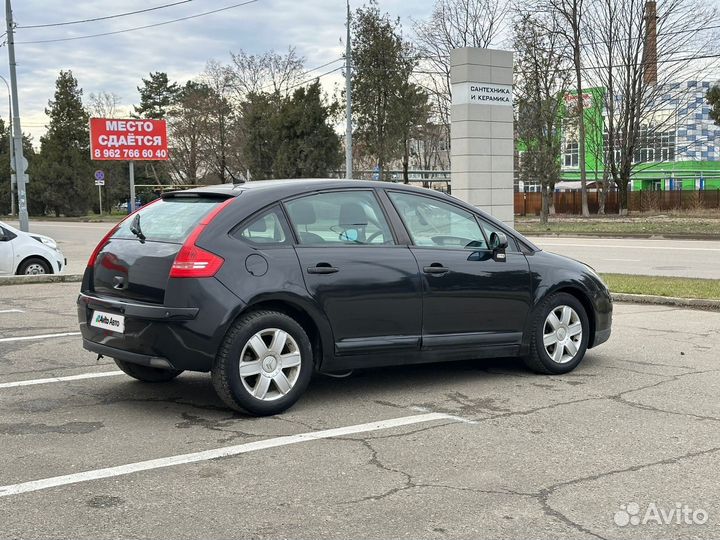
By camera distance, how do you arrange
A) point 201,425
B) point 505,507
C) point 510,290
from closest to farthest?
point 505,507
point 201,425
point 510,290

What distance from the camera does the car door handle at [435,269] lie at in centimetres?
622

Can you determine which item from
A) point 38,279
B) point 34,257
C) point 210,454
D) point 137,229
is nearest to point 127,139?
point 34,257

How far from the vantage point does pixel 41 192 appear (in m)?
66.6

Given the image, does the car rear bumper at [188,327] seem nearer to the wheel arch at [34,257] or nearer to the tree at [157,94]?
the wheel arch at [34,257]

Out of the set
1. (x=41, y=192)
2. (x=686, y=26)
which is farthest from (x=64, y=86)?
(x=686, y=26)

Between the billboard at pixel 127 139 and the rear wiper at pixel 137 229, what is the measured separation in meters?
33.9

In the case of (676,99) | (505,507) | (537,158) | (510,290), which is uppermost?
(676,99)

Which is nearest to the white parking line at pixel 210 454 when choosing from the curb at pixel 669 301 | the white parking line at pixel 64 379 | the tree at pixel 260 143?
the white parking line at pixel 64 379

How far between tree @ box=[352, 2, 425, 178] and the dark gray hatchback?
34076 millimetres

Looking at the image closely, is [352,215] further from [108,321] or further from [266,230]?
[108,321]

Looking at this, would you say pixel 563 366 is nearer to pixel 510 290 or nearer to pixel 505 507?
pixel 510 290

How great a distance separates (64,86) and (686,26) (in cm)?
5166

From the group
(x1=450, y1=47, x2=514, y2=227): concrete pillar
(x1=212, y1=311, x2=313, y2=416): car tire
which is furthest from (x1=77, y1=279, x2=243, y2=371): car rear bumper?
(x1=450, y1=47, x2=514, y2=227): concrete pillar

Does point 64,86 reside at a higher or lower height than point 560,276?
higher
